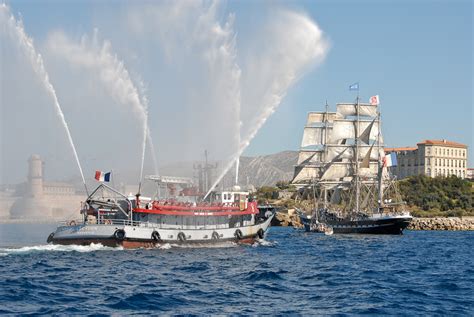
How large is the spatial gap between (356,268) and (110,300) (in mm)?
23801

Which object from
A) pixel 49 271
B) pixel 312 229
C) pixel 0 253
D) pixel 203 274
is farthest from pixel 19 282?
pixel 312 229

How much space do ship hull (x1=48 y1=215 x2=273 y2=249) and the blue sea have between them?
1.87 m

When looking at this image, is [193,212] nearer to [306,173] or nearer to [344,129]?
[344,129]

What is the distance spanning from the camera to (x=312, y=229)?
139875 mm

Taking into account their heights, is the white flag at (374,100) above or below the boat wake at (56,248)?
above

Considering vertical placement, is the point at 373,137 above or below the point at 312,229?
above

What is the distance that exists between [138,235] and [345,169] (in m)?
98.3

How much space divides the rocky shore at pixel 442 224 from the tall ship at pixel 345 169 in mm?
5174

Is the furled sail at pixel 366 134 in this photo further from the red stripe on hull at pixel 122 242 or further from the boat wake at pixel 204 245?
the red stripe on hull at pixel 122 242

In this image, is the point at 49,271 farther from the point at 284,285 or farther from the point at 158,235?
the point at 158,235

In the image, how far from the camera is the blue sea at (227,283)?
36.2 m

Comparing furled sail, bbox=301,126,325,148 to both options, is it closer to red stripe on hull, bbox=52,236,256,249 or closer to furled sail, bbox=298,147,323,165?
furled sail, bbox=298,147,323,165

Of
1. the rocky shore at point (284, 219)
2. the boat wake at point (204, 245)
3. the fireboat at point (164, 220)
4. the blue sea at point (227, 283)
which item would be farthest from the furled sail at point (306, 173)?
the blue sea at point (227, 283)

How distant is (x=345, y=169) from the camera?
165 meters
